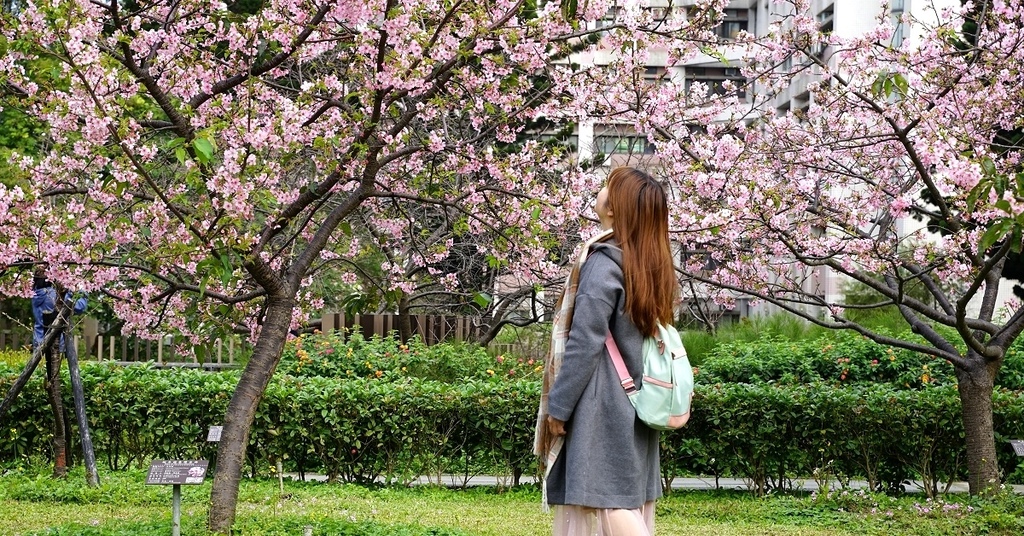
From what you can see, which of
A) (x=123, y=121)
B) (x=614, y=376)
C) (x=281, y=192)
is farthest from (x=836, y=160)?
(x=123, y=121)

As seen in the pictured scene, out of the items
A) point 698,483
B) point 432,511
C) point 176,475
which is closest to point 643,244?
point 176,475

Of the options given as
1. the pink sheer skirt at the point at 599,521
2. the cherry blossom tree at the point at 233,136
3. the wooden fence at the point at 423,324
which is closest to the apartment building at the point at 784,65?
the wooden fence at the point at 423,324

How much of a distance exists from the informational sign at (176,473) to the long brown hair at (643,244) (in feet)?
7.73

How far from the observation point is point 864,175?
6992 millimetres

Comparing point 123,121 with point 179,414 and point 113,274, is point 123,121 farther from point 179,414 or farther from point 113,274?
point 179,414

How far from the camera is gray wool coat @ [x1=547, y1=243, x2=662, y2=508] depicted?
3.25 m

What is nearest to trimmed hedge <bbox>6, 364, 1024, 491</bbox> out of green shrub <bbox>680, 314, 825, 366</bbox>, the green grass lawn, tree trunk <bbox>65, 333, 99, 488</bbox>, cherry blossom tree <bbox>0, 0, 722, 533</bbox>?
the green grass lawn

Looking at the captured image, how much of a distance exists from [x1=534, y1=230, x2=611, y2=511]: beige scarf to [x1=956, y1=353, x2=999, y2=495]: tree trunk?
13.8 ft

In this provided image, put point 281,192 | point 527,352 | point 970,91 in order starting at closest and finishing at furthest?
point 281,192 < point 970,91 < point 527,352

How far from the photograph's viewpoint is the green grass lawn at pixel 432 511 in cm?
559

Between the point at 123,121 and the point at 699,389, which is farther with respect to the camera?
the point at 699,389

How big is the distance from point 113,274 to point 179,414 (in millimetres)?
3071

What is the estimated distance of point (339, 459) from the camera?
310 inches

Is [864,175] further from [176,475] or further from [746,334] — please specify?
[746,334]
